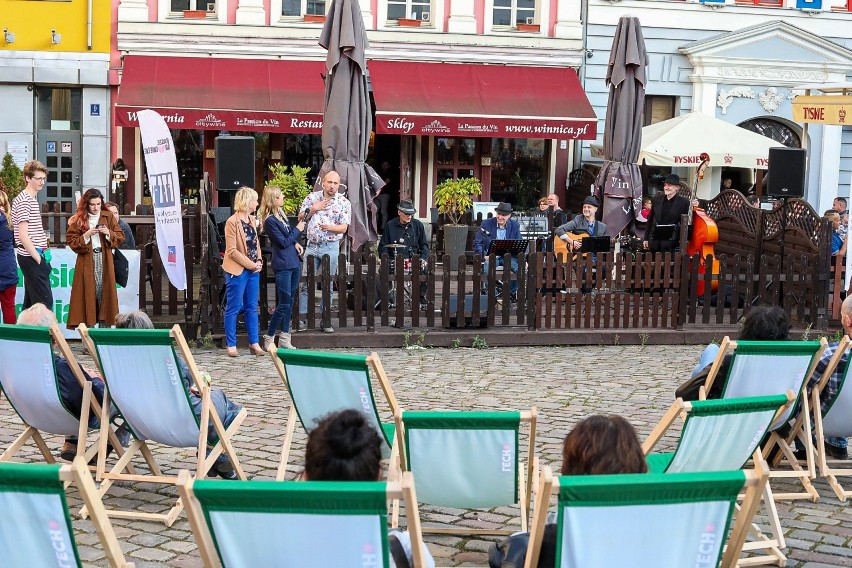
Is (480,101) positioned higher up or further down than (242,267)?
higher up

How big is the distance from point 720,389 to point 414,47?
18740mm

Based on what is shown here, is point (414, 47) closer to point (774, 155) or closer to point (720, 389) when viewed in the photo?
point (774, 155)

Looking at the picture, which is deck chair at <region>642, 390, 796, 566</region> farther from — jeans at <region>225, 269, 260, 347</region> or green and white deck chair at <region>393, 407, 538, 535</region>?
jeans at <region>225, 269, 260, 347</region>

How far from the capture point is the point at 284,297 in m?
11.7

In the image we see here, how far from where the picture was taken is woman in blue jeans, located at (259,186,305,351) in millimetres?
11477

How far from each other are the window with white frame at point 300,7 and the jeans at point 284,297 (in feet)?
45.3

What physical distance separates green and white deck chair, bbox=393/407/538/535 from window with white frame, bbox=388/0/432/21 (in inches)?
805

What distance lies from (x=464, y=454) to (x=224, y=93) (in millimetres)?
18395

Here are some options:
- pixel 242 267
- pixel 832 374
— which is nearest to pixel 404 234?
pixel 242 267

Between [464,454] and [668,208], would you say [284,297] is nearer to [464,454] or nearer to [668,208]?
[668,208]

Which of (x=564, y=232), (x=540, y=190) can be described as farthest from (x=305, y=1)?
(x=564, y=232)

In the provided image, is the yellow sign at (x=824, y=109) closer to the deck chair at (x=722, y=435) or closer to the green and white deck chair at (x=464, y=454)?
the deck chair at (x=722, y=435)

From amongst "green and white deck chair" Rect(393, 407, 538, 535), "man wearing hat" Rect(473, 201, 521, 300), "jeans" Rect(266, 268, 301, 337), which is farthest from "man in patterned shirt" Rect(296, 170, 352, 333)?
"green and white deck chair" Rect(393, 407, 538, 535)

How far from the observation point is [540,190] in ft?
83.9
